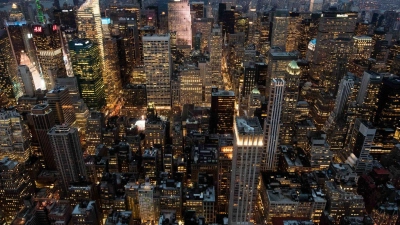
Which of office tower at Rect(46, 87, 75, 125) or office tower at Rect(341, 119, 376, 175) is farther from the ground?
office tower at Rect(46, 87, 75, 125)

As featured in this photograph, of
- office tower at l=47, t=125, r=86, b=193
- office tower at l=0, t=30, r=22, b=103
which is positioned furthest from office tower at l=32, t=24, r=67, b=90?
office tower at l=47, t=125, r=86, b=193

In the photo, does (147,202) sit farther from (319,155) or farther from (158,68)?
(158,68)

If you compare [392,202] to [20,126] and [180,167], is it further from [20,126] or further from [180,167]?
[20,126]

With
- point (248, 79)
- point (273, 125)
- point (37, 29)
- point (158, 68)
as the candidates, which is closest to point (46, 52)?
point (37, 29)

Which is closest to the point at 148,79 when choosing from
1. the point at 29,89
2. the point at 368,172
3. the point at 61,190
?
the point at 29,89

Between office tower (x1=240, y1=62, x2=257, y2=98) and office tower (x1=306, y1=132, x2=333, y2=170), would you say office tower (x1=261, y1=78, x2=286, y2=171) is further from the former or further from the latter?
office tower (x1=240, y1=62, x2=257, y2=98)

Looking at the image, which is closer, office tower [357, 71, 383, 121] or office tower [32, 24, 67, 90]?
office tower [357, 71, 383, 121]

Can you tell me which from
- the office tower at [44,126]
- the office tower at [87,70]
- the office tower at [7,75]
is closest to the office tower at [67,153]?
the office tower at [44,126]
